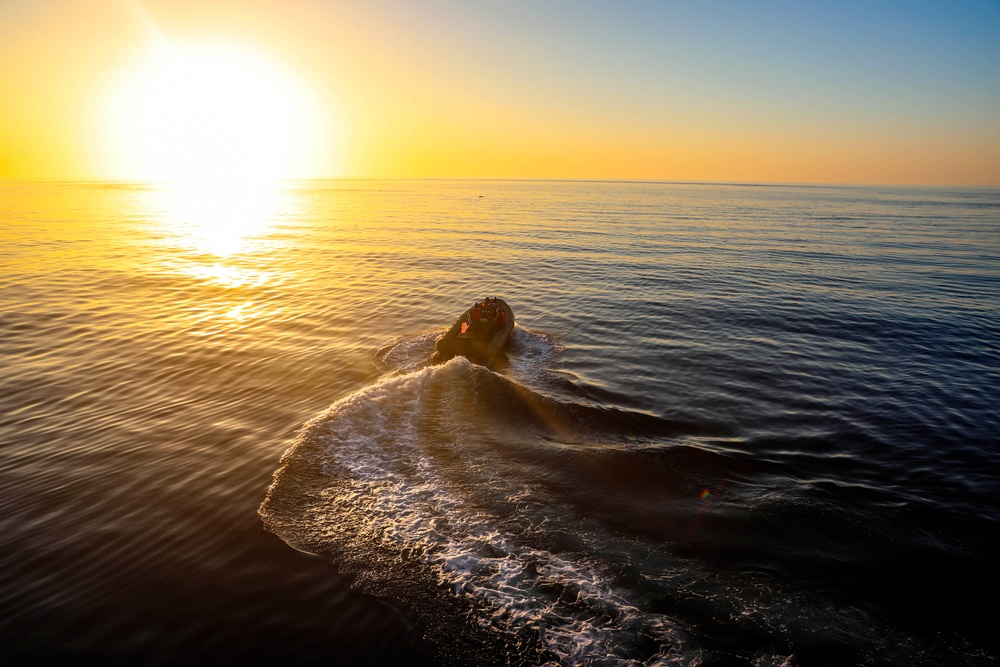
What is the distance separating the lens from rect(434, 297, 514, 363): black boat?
20391 millimetres

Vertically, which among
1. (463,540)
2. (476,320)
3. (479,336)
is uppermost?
(476,320)

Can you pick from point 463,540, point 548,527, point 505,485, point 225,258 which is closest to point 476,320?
point 505,485

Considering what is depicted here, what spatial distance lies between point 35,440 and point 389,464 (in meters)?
10.1

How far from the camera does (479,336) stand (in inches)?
827

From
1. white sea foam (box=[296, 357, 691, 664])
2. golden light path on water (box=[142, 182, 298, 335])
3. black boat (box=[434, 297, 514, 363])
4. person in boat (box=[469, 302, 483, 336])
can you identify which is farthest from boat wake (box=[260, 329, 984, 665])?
golden light path on water (box=[142, 182, 298, 335])

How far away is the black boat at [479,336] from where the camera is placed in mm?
20391

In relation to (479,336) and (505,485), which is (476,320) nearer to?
(479,336)

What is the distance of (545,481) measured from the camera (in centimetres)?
1211

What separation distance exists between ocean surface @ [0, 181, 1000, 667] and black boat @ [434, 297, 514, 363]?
0.84 meters

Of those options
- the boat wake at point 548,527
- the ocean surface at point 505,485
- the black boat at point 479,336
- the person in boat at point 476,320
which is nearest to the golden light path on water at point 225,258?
the ocean surface at point 505,485

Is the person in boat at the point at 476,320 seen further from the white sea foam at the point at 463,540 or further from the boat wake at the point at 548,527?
the white sea foam at the point at 463,540

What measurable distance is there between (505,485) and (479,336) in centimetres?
980

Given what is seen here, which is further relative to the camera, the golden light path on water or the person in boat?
the golden light path on water

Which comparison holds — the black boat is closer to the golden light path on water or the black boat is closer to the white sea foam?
the white sea foam
